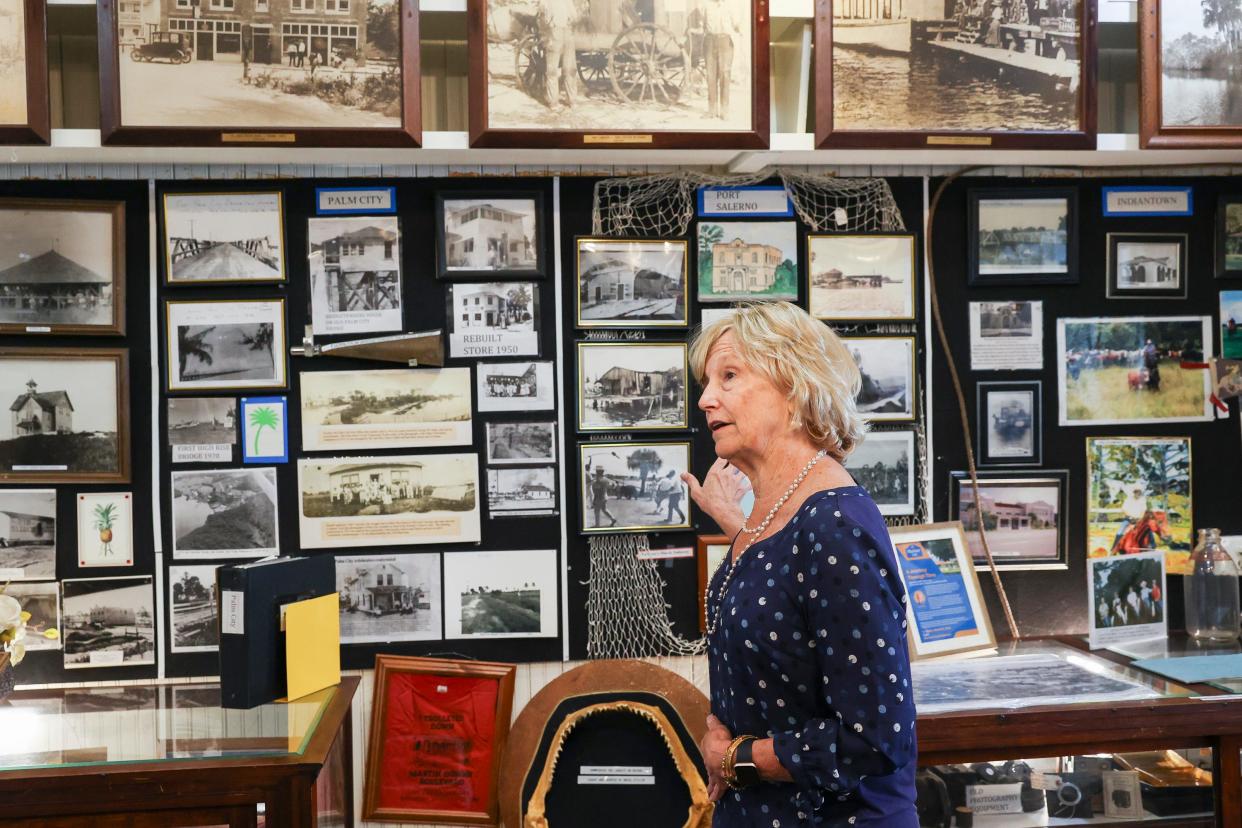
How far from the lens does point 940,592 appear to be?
8.96 feet

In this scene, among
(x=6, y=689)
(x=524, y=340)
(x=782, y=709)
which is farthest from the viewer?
(x=524, y=340)

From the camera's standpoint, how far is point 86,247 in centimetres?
261

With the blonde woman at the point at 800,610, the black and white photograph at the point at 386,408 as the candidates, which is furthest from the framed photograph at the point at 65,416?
the blonde woman at the point at 800,610

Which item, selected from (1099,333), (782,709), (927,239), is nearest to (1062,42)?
(927,239)

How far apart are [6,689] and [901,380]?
226cm

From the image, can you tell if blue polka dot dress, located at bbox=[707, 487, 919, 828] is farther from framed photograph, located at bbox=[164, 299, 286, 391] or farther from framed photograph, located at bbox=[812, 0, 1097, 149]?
framed photograph, located at bbox=[164, 299, 286, 391]

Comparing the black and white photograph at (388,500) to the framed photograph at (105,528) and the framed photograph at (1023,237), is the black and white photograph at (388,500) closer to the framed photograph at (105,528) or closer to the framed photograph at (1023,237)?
the framed photograph at (105,528)

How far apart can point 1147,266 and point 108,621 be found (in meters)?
2.86

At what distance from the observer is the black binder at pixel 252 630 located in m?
2.27

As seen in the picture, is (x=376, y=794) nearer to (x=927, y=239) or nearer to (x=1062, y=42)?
(x=927, y=239)

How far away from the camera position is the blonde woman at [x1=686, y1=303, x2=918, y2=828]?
1.43 metres

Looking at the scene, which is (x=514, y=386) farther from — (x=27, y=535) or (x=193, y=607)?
(x=27, y=535)

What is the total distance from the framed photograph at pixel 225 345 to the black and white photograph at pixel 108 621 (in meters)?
0.52

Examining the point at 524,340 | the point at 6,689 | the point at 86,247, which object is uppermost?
the point at 86,247
